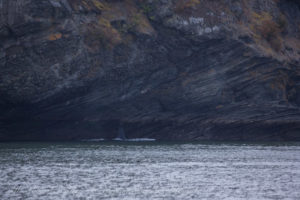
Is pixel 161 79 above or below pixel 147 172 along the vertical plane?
above

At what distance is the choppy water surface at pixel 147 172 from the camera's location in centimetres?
2575

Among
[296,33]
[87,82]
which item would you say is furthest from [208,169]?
[296,33]

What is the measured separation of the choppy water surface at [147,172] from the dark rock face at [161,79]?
7.42m

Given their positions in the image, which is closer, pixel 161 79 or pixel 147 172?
pixel 147 172

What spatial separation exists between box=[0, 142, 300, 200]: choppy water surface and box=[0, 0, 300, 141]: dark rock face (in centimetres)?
742

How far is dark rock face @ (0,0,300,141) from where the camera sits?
53031 millimetres

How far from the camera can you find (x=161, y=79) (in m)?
58.1

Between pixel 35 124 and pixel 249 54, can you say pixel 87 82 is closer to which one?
pixel 35 124

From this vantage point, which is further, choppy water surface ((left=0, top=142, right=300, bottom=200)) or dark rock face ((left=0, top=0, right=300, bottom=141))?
dark rock face ((left=0, top=0, right=300, bottom=141))

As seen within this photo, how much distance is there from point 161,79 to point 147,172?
26.2m

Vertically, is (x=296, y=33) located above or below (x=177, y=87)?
above

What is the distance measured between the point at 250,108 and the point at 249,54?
6038 mm

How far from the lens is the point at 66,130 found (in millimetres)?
57906

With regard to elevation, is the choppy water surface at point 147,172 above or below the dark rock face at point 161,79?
below
